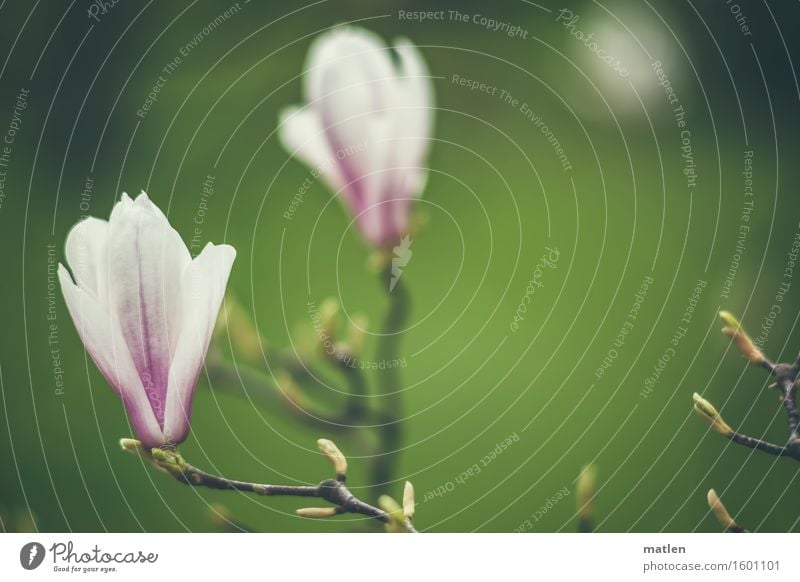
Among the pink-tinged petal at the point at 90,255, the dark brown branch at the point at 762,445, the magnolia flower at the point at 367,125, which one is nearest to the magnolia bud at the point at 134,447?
the pink-tinged petal at the point at 90,255

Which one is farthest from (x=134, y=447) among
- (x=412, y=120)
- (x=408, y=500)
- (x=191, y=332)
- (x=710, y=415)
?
(x=710, y=415)

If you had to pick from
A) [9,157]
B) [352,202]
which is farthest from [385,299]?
[9,157]

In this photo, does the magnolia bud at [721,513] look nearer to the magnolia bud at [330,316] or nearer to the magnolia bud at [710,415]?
the magnolia bud at [710,415]

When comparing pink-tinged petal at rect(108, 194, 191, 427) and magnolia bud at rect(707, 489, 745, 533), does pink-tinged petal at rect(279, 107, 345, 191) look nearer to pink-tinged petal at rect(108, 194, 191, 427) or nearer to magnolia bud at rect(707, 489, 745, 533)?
pink-tinged petal at rect(108, 194, 191, 427)

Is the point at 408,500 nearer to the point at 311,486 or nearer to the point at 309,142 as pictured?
the point at 311,486

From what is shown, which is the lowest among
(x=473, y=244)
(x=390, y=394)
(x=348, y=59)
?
(x=390, y=394)

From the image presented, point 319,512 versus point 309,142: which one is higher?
point 309,142
